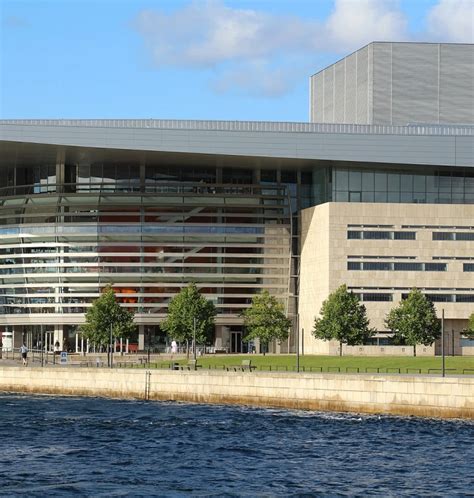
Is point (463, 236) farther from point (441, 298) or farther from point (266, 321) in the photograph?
point (266, 321)

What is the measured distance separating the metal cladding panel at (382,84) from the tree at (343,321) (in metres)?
30.0

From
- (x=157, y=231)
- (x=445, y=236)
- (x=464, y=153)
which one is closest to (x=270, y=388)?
(x=445, y=236)

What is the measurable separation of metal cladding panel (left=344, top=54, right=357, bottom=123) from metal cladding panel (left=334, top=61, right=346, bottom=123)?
107 cm

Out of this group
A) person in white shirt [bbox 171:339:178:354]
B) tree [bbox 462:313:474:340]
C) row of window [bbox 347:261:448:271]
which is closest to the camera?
tree [bbox 462:313:474:340]

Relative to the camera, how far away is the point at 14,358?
362ft

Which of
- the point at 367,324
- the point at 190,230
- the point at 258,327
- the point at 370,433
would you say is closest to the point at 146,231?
the point at 190,230

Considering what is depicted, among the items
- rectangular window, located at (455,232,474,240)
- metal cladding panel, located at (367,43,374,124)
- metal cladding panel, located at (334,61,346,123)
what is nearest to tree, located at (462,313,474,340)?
rectangular window, located at (455,232,474,240)

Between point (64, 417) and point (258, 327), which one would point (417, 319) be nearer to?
point (258, 327)

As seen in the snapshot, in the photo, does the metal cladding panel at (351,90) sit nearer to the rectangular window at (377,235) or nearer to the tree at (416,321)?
the rectangular window at (377,235)

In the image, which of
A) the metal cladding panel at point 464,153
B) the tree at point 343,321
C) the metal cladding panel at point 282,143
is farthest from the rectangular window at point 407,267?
the metal cladding panel at point 464,153

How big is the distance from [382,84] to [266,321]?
3095cm

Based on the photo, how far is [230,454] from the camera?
2047 inches

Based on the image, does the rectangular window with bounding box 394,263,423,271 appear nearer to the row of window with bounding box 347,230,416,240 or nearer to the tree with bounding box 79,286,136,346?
the row of window with bounding box 347,230,416,240

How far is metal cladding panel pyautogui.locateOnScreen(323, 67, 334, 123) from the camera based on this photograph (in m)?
142
